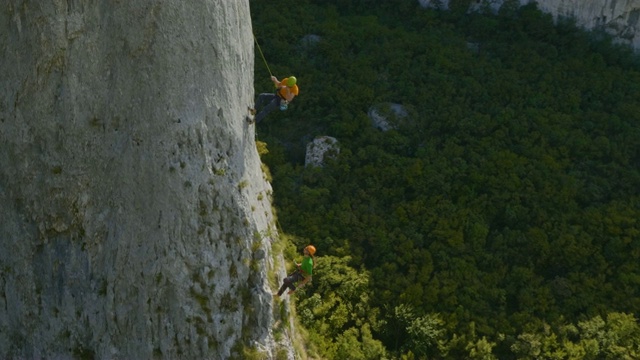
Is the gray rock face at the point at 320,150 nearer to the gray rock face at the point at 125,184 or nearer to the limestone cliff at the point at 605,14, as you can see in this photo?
the gray rock face at the point at 125,184

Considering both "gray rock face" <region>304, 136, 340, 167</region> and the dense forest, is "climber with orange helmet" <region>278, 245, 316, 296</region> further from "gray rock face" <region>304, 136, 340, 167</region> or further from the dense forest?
"gray rock face" <region>304, 136, 340, 167</region>

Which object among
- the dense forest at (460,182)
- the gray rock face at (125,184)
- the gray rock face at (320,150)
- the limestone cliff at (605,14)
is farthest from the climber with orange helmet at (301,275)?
the limestone cliff at (605,14)

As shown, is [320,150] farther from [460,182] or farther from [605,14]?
[605,14]

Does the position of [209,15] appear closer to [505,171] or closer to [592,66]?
[505,171]

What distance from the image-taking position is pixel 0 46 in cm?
1043

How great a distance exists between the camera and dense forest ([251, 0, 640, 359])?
49.9ft

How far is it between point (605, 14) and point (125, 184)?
1975 centimetres

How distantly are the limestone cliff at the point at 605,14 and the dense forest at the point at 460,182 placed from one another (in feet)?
1.71

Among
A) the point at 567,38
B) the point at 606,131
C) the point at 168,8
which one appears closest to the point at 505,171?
the point at 606,131

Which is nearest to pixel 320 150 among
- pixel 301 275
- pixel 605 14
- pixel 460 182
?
pixel 460 182

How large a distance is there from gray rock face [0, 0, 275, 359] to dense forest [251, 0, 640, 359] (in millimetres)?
3784

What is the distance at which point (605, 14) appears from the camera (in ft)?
78.7

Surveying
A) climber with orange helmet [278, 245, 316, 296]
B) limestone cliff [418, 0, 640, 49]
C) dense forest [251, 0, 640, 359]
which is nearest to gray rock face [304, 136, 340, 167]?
dense forest [251, 0, 640, 359]

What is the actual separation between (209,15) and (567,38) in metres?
16.9
